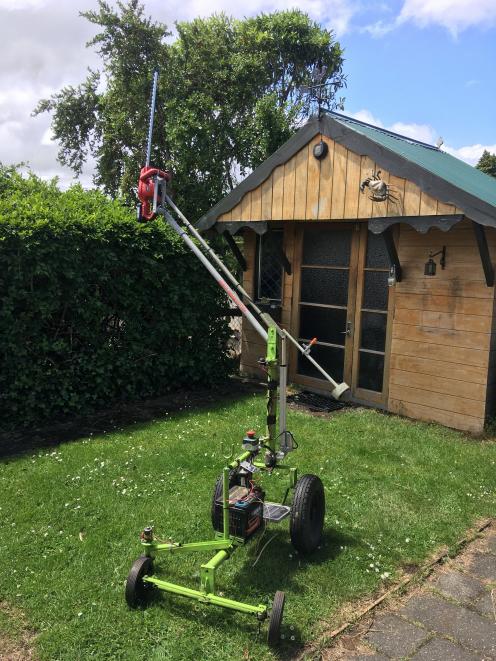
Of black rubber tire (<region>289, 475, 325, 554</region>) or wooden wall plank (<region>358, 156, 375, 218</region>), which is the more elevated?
wooden wall plank (<region>358, 156, 375, 218</region>)

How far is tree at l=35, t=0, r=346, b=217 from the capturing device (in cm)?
1259

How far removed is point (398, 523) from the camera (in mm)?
3994

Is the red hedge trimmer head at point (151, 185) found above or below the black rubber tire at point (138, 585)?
above

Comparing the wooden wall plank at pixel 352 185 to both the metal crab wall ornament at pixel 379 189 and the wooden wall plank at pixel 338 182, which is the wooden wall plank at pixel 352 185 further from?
the metal crab wall ornament at pixel 379 189

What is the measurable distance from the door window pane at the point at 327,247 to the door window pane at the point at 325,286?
126 mm

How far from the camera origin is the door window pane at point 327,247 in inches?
291

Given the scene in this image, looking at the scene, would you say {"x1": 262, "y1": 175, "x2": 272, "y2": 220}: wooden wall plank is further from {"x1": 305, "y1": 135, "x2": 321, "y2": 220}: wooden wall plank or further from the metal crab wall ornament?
the metal crab wall ornament

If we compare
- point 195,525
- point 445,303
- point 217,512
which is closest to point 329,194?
point 445,303

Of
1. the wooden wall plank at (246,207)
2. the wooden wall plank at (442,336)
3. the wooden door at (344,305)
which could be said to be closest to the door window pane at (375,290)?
the wooden door at (344,305)

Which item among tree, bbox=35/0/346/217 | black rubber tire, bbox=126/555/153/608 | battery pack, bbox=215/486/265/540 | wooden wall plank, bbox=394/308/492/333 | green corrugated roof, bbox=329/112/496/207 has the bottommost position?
black rubber tire, bbox=126/555/153/608

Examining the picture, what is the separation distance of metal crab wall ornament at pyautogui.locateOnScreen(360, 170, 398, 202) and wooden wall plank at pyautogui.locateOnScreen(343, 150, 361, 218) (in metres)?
0.27

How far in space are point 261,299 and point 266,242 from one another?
0.90m

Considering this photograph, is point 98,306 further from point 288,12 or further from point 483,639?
point 288,12


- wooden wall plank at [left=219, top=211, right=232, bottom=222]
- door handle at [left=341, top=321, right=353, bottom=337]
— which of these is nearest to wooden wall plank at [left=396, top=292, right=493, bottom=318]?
door handle at [left=341, top=321, right=353, bottom=337]
